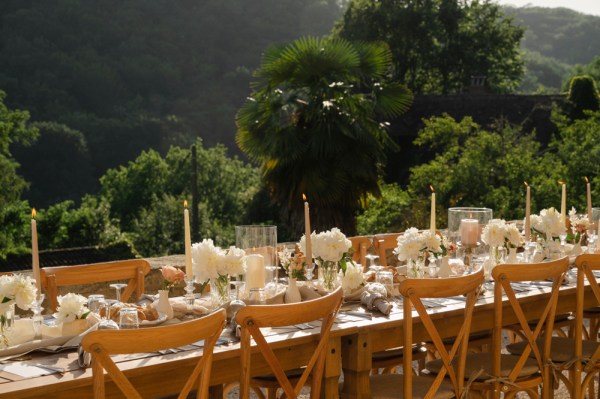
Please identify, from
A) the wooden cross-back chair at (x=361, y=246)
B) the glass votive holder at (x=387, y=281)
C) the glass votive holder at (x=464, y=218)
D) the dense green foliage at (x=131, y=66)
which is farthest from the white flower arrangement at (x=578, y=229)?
the dense green foliage at (x=131, y=66)

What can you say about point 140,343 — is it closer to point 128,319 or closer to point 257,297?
point 128,319

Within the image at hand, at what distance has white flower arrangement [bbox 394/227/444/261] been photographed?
3963mm

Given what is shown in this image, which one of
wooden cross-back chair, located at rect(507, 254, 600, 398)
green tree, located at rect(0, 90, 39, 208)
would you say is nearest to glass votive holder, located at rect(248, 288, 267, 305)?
wooden cross-back chair, located at rect(507, 254, 600, 398)

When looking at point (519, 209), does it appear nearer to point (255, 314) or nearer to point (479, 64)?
point (255, 314)

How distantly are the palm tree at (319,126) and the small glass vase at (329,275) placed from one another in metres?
7.42

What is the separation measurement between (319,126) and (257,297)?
8.30 meters

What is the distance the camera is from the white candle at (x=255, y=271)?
3518mm

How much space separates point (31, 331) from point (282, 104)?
854 centimetres

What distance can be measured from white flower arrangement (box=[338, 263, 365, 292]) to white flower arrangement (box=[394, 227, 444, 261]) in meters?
0.35

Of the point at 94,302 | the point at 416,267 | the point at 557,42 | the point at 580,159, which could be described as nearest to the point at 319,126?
→ the point at 580,159

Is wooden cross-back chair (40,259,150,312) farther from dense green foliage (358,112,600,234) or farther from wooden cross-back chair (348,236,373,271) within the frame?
dense green foliage (358,112,600,234)

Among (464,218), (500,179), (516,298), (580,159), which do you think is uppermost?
(580,159)

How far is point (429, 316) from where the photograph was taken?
3.31 m

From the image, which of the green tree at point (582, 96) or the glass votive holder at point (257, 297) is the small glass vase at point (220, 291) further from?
the green tree at point (582, 96)
